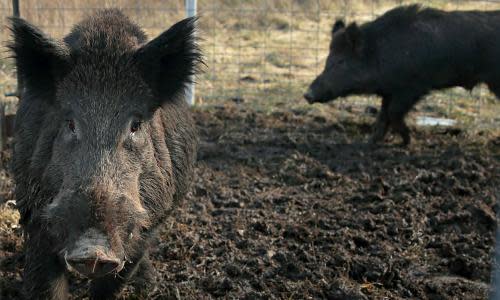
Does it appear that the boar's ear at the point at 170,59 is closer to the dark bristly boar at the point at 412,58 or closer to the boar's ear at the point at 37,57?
the boar's ear at the point at 37,57

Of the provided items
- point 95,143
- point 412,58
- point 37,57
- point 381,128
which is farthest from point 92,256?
point 412,58

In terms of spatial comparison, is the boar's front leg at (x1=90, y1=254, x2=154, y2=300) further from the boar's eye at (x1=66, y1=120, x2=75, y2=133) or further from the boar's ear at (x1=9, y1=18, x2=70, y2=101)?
the boar's ear at (x1=9, y1=18, x2=70, y2=101)

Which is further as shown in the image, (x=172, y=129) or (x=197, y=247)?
(x=197, y=247)

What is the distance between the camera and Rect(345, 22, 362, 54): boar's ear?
8.19m

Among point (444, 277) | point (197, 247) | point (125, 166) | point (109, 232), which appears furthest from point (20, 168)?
point (444, 277)

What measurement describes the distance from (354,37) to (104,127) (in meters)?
5.48

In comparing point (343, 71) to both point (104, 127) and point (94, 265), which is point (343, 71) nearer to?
point (104, 127)

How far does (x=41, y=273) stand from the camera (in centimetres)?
356

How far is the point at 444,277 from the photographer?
4.56 metres

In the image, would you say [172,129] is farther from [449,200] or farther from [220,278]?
[449,200]

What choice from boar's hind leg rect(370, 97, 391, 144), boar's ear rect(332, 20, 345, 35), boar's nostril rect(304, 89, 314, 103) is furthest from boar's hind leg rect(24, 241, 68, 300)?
boar's ear rect(332, 20, 345, 35)

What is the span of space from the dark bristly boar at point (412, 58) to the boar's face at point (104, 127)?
14.8 feet

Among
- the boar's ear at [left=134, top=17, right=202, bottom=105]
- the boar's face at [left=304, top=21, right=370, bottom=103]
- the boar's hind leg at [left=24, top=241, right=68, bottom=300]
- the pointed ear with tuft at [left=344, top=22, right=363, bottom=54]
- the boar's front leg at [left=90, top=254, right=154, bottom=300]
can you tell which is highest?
the boar's ear at [left=134, top=17, right=202, bottom=105]

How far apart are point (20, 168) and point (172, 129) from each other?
90cm
